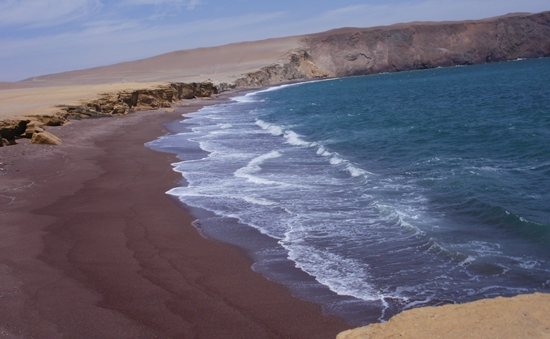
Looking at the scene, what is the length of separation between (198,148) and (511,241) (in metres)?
14.0

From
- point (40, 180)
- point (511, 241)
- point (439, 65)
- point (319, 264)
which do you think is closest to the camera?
point (319, 264)

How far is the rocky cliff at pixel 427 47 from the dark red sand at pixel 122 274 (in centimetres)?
10033

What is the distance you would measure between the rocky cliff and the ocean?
92.5 meters

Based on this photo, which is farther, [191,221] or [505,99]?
[505,99]

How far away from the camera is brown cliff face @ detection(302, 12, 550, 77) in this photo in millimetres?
113000

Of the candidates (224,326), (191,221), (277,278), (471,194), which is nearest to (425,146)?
(471,194)

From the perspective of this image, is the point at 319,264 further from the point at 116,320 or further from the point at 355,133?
the point at 355,133

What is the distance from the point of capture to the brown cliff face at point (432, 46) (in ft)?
371

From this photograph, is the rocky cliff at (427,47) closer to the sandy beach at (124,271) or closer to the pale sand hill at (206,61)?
the pale sand hill at (206,61)

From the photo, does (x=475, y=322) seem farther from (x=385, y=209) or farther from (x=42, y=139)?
(x=42, y=139)

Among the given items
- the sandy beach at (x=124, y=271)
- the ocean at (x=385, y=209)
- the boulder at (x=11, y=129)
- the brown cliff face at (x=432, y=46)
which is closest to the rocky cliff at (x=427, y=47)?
the brown cliff face at (x=432, y=46)

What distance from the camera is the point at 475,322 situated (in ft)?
16.2

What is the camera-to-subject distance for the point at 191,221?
10281 millimetres

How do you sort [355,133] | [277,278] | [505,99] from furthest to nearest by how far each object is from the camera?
[505,99] < [355,133] < [277,278]
